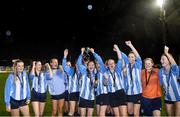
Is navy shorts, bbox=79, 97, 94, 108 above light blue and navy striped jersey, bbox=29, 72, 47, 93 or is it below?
below

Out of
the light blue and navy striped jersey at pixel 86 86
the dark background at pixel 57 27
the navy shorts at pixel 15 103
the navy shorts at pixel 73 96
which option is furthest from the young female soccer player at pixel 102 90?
the dark background at pixel 57 27

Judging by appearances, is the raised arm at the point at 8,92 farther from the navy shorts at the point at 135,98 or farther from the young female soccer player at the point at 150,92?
the young female soccer player at the point at 150,92

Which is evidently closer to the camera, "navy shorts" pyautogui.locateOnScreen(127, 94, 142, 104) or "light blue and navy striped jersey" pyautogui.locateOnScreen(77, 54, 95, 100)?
"navy shorts" pyautogui.locateOnScreen(127, 94, 142, 104)

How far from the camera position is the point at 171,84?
29.6ft

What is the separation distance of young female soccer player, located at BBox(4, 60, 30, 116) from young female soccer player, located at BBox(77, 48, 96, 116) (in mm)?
1420

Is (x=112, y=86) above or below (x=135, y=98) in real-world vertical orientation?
above

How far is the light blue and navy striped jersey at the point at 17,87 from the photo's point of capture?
8.95 meters

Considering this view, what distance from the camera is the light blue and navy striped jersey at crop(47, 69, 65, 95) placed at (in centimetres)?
1109

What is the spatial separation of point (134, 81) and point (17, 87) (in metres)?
2.88

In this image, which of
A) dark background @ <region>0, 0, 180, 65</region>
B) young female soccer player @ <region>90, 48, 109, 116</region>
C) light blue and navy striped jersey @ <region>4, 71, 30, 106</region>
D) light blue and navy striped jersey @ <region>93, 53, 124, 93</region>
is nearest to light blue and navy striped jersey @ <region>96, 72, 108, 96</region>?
young female soccer player @ <region>90, 48, 109, 116</region>

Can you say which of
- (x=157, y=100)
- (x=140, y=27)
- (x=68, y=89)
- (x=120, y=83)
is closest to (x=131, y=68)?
(x=120, y=83)

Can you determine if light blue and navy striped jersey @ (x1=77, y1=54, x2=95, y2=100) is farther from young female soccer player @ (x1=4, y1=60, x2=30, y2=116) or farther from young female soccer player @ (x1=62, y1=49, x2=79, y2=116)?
young female soccer player @ (x1=4, y1=60, x2=30, y2=116)

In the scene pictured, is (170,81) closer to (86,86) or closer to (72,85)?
(86,86)

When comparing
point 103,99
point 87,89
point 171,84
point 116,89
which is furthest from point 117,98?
point 171,84
